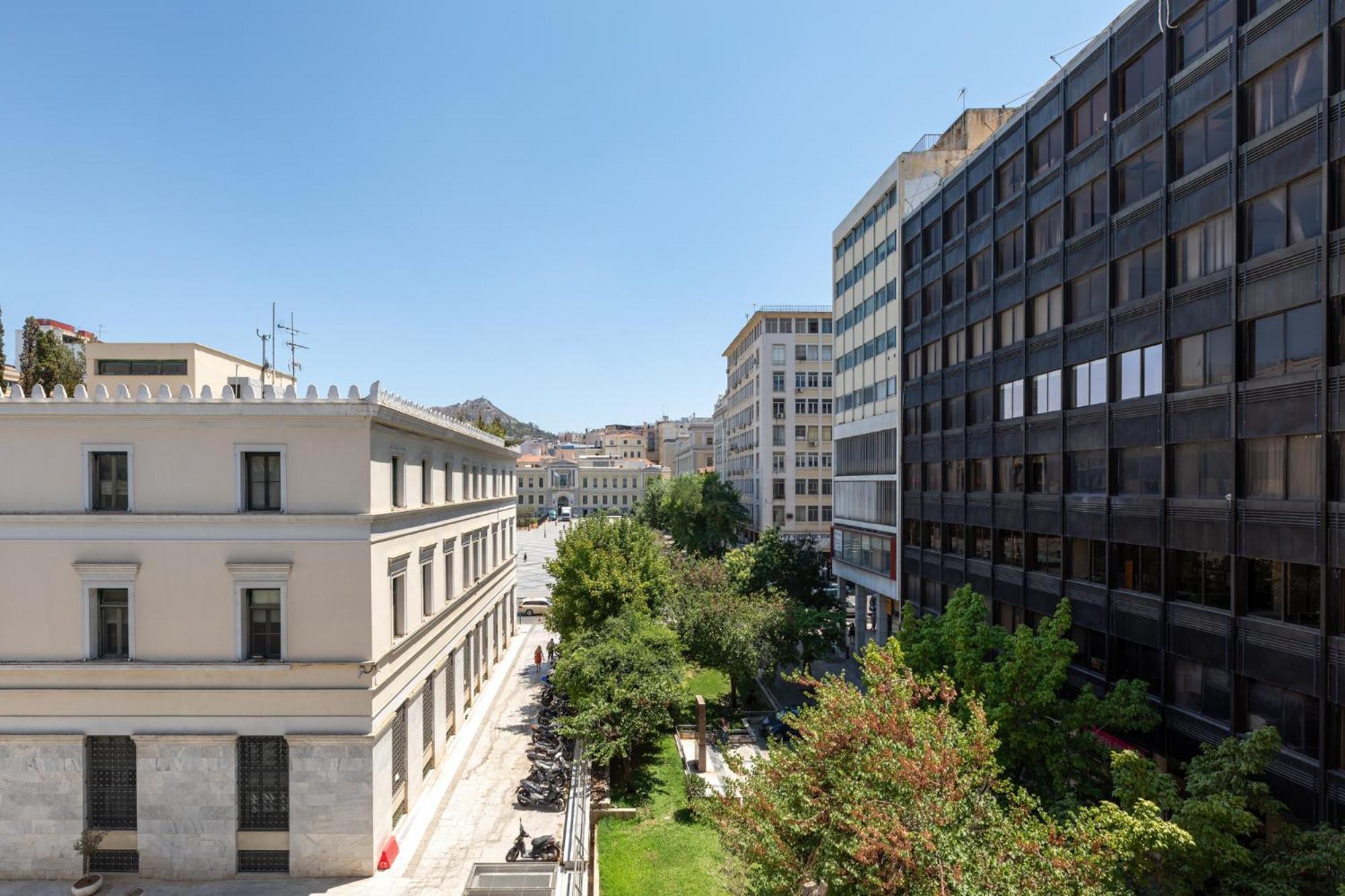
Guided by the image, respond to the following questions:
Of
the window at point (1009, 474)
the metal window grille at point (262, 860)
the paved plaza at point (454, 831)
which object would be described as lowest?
the paved plaza at point (454, 831)

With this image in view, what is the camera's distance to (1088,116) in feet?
74.7

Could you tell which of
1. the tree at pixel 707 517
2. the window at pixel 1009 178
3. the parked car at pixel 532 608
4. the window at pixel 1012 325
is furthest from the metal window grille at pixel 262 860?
the tree at pixel 707 517

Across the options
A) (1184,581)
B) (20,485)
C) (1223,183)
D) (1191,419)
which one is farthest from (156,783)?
(1223,183)

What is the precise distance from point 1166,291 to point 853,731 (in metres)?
15.5

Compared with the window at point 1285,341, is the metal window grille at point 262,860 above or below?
below

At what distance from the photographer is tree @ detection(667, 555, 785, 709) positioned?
91.2ft

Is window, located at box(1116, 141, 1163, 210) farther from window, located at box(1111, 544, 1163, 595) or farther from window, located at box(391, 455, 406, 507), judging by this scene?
window, located at box(391, 455, 406, 507)

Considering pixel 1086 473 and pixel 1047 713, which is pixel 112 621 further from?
pixel 1086 473

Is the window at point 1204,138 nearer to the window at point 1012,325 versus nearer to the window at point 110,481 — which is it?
the window at point 1012,325

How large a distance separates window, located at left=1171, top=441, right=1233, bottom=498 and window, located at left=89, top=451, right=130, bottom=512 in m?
27.9

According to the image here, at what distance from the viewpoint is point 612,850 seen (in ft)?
61.0

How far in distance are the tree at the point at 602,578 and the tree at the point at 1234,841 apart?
18373 mm

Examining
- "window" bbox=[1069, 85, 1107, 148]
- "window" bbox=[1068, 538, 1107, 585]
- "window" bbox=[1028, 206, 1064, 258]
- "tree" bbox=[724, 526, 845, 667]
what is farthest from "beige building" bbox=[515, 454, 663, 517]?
"window" bbox=[1069, 85, 1107, 148]

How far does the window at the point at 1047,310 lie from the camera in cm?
2394
